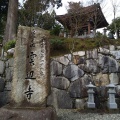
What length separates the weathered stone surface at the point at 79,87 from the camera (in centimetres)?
720

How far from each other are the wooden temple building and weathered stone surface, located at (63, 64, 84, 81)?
4217 millimetres

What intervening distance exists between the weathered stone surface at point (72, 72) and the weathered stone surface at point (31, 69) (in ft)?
11.2

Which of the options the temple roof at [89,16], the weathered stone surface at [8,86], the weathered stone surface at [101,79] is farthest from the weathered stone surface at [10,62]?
the temple roof at [89,16]

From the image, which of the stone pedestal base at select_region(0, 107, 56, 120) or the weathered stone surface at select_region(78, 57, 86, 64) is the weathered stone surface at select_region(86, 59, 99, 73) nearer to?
the weathered stone surface at select_region(78, 57, 86, 64)

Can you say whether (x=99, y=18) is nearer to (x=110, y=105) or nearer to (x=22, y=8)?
(x=22, y=8)

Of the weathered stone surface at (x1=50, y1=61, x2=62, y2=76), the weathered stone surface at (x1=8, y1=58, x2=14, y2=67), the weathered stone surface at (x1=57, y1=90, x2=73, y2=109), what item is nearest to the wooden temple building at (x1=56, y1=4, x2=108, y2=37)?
the weathered stone surface at (x1=50, y1=61, x2=62, y2=76)

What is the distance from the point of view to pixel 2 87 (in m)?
7.73

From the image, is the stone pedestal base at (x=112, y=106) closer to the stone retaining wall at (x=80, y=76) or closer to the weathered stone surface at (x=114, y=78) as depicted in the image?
the stone retaining wall at (x=80, y=76)

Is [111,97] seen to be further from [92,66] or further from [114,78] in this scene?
[92,66]

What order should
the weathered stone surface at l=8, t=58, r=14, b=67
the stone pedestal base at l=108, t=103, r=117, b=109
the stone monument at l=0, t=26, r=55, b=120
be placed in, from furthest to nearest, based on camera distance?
the weathered stone surface at l=8, t=58, r=14, b=67 → the stone pedestal base at l=108, t=103, r=117, b=109 → the stone monument at l=0, t=26, r=55, b=120

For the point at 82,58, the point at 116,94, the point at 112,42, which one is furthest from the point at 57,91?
the point at 112,42

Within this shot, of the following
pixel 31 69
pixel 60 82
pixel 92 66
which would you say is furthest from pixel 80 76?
pixel 31 69

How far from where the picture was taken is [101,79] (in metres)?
7.46

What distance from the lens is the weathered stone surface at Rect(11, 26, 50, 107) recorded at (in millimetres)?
3930
